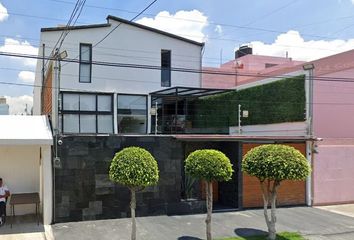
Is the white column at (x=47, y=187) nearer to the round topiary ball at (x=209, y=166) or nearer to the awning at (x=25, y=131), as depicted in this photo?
the awning at (x=25, y=131)

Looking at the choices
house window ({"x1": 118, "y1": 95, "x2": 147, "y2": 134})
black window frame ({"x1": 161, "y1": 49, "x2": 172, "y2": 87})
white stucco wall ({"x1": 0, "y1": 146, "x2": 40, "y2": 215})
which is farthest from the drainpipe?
white stucco wall ({"x1": 0, "y1": 146, "x2": 40, "y2": 215})

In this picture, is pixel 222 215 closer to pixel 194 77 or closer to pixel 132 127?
pixel 132 127

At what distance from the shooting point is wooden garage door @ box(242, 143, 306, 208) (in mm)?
15258

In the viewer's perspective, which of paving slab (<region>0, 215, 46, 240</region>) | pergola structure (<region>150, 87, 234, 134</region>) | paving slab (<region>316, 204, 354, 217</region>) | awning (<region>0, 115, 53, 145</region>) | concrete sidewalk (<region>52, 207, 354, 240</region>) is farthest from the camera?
pergola structure (<region>150, 87, 234, 134</region>)

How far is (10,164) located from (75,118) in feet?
17.3

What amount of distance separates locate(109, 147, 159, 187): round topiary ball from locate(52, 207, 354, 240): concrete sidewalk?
2.19 meters

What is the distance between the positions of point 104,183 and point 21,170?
126 inches

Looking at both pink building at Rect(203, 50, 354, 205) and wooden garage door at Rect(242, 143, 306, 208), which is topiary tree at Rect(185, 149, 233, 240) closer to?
wooden garage door at Rect(242, 143, 306, 208)

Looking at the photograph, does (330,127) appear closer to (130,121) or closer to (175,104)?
(175,104)

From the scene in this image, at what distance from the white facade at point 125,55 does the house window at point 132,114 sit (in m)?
0.69

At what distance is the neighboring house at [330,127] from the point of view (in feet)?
54.4

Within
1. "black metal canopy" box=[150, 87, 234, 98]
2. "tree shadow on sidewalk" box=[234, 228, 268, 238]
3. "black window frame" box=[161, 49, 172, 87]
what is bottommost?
"tree shadow on sidewalk" box=[234, 228, 268, 238]

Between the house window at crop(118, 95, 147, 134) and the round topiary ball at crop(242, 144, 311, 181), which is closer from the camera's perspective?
the round topiary ball at crop(242, 144, 311, 181)

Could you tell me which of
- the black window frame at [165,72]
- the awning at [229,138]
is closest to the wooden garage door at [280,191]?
the awning at [229,138]
